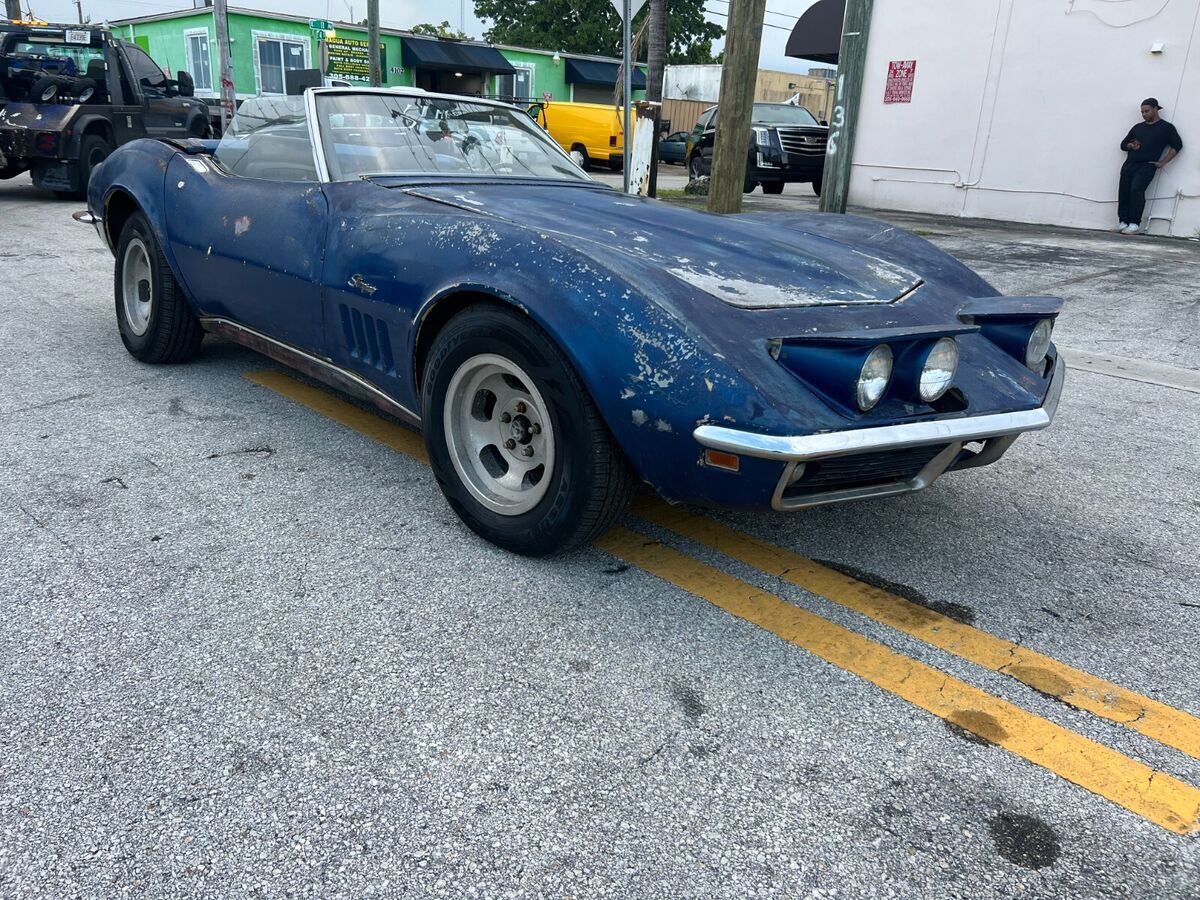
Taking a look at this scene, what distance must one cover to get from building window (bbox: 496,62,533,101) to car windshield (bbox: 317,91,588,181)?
3386 centimetres

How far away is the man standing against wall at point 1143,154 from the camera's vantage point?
11.2m

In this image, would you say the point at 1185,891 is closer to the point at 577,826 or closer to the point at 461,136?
the point at 577,826

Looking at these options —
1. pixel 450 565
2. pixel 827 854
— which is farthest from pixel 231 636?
pixel 827 854

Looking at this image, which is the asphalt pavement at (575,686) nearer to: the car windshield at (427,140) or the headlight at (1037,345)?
the headlight at (1037,345)

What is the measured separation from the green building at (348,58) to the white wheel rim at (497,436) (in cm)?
2322

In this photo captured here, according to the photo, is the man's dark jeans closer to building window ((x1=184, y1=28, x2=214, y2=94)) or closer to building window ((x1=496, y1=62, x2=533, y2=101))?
building window ((x1=184, y1=28, x2=214, y2=94))

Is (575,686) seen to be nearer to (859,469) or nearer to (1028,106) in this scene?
(859,469)

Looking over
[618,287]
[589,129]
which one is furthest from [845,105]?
[589,129]

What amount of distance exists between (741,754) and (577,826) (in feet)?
1.32

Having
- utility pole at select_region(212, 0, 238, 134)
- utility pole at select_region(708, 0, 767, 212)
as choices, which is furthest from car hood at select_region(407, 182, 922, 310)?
utility pole at select_region(212, 0, 238, 134)

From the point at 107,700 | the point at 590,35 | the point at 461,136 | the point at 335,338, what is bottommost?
the point at 107,700

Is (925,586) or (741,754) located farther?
(925,586)

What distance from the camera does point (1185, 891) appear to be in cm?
160

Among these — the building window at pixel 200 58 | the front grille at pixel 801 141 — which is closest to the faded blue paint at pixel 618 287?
the front grille at pixel 801 141
